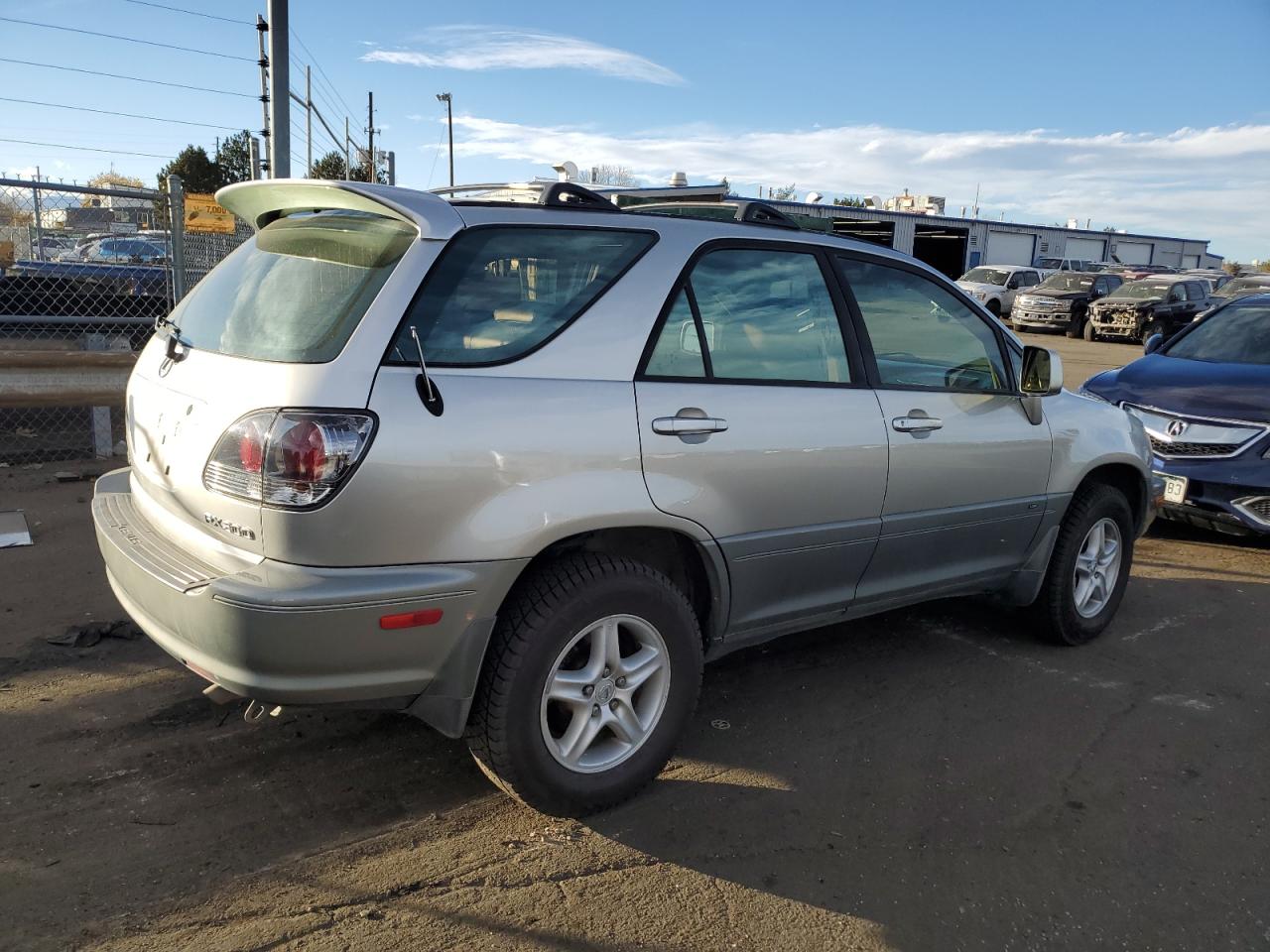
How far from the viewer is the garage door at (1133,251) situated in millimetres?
58000

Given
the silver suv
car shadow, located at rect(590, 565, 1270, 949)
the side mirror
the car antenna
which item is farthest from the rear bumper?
the side mirror

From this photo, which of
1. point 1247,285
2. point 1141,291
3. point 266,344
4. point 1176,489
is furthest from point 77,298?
point 1247,285

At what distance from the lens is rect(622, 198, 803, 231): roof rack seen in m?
3.70

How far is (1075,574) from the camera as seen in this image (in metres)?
4.64

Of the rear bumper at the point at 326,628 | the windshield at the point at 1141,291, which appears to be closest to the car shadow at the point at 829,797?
the rear bumper at the point at 326,628

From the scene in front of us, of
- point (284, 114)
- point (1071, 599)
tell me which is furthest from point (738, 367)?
point (284, 114)

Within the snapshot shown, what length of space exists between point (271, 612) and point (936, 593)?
9.05 feet

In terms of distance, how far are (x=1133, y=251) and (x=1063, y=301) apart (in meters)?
38.5

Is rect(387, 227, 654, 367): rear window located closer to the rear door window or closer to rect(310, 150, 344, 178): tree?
the rear door window

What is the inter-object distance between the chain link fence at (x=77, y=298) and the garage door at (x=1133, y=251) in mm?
59281

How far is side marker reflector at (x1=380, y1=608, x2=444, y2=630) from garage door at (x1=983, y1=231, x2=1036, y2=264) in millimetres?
47957

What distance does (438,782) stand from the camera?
323cm

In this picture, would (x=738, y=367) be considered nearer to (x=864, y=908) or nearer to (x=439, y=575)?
(x=439, y=575)

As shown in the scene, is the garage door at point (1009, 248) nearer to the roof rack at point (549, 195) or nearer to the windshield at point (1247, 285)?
the windshield at point (1247, 285)
